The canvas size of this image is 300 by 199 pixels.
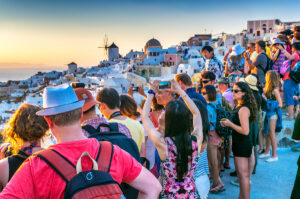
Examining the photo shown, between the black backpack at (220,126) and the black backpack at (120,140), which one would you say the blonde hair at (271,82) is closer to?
the black backpack at (220,126)

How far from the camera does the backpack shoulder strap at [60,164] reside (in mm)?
1374

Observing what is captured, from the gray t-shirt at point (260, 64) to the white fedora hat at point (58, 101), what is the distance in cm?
595

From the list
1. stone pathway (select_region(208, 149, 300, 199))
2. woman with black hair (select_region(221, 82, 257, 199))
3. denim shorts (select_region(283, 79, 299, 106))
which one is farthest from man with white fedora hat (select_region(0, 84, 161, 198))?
denim shorts (select_region(283, 79, 299, 106))

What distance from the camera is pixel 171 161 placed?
263cm

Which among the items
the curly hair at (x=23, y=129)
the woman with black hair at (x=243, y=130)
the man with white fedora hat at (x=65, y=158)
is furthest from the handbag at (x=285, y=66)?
the curly hair at (x=23, y=129)

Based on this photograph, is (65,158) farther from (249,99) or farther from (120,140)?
(249,99)

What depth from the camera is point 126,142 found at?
247 centimetres

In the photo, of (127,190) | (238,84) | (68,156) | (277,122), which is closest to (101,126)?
(127,190)

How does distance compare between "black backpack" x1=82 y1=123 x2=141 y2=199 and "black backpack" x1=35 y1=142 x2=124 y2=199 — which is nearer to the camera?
"black backpack" x1=35 y1=142 x2=124 y2=199

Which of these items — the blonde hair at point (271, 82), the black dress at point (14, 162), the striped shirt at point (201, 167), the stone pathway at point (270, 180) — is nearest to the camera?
the black dress at point (14, 162)

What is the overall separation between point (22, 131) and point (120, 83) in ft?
110

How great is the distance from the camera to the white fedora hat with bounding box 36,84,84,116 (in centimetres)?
161

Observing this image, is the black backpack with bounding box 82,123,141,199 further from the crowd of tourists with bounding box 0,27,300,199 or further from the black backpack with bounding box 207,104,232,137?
the black backpack with bounding box 207,104,232,137

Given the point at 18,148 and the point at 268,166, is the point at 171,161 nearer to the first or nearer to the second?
the point at 18,148
